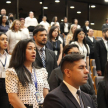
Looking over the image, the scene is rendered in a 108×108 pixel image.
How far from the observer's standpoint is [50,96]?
80.7 inches

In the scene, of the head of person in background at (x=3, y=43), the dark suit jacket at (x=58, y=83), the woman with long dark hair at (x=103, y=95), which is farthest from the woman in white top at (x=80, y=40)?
the woman with long dark hair at (x=103, y=95)

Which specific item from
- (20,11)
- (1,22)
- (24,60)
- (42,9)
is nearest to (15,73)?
(24,60)

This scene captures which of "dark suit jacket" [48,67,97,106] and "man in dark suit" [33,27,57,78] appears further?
"man in dark suit" [33,27,57,78]

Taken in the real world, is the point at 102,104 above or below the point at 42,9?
below

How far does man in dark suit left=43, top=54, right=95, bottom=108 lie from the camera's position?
2033 millimetres

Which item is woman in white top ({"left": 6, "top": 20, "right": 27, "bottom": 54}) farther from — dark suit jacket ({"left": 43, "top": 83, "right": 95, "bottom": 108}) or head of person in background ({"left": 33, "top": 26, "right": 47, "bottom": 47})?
dark suit jacket ({"left": 43, "top": 83, "right": 95, "bottom": 108})

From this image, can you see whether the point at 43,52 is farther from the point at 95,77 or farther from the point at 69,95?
Result: the point at 69,95

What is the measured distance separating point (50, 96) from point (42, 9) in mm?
14382

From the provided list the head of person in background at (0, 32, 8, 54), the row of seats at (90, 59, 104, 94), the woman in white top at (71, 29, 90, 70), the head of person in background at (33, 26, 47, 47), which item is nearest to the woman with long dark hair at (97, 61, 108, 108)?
the row of seats at (90, 59, 104, 94)

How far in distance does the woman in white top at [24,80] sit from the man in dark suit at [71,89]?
63cm

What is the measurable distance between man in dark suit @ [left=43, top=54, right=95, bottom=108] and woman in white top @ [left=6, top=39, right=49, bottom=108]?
0.63 meters

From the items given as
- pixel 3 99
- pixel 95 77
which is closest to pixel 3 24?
pixel 95 77

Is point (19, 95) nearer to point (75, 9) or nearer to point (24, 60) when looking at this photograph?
point (24, 60)

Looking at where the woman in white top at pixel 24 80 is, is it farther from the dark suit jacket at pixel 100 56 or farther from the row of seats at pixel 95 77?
the dark suit jacket at pixel 100 56
